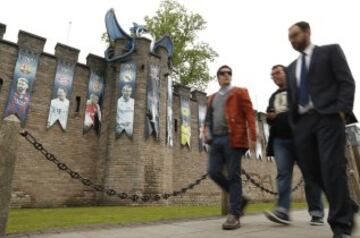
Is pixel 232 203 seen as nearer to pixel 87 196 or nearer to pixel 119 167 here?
pixel 119 167

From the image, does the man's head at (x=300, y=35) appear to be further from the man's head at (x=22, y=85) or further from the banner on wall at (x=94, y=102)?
the banner on wall at (x=94, y=102)

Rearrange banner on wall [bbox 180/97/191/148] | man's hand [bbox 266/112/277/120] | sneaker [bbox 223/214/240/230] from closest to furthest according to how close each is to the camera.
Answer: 1. sneaker [bbox 223/214/240/230]
2. man's hand [bbox 266/112/277/120]
3. banner on wall [bbox 180/97/191/148]

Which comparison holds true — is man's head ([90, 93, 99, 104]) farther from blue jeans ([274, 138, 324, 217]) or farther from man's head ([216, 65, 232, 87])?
blue jeans ([274, 138, 324, 217])

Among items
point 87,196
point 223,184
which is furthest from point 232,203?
point 87,196

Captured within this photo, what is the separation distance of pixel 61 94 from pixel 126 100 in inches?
94.9

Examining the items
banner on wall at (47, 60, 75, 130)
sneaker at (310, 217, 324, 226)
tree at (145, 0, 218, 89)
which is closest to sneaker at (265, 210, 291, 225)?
sneaker at (310, 217, 324, 226)

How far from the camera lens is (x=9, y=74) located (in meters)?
11.5

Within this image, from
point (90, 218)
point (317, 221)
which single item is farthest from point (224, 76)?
point (90, 218)

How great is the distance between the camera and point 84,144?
12867mm

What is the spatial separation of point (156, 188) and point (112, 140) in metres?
2.45

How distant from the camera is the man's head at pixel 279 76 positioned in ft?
14.8

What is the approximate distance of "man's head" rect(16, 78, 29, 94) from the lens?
1152 cm

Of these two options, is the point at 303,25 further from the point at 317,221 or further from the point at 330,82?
the point at 317,221

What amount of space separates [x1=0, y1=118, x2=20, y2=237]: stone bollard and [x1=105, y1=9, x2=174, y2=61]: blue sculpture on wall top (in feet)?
32.6
